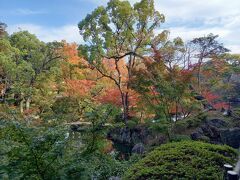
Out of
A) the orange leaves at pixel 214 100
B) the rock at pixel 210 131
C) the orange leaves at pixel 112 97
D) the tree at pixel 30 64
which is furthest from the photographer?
the orange leaves at pixel 112 97

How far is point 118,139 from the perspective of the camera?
1991cm

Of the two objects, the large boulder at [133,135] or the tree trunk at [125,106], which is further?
the tree trunk at [125,106]

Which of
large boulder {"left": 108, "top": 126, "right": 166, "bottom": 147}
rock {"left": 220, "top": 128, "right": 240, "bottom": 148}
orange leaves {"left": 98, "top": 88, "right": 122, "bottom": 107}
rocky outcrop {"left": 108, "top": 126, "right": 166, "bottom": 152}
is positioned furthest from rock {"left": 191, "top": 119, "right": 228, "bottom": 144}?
orange leaves {"left": 98, "top": 88, "right": 122, "bottom": 107}

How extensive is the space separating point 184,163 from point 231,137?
6.02 meters

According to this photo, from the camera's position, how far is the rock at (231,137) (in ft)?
35.2

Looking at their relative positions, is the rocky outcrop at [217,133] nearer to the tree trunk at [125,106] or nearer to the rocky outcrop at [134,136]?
the rocky outcrop at [134,136]

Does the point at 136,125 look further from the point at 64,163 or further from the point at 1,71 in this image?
the point at 64,163

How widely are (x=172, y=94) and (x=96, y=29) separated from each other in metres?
9.94

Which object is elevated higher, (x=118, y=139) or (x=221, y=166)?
(x=221, y=166)

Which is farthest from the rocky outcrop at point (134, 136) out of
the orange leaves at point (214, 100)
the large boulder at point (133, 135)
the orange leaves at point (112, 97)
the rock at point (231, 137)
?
the rock at point (231, 137)

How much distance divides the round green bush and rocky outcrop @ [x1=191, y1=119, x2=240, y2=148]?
15.3 ft

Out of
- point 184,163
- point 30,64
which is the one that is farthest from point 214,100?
point 184,163

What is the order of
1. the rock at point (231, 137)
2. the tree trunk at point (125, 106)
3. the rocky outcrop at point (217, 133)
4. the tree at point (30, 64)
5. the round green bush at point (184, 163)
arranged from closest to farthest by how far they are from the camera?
1. the round green bush at point (184, 163)
2. the rock at point (231, 137)
3. the rocky outcrop at point (217, 133)
4. the tree at point (30, 64)
5. the tree trunk at point (125, 106)

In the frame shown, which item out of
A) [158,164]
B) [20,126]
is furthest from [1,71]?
[20,126]
